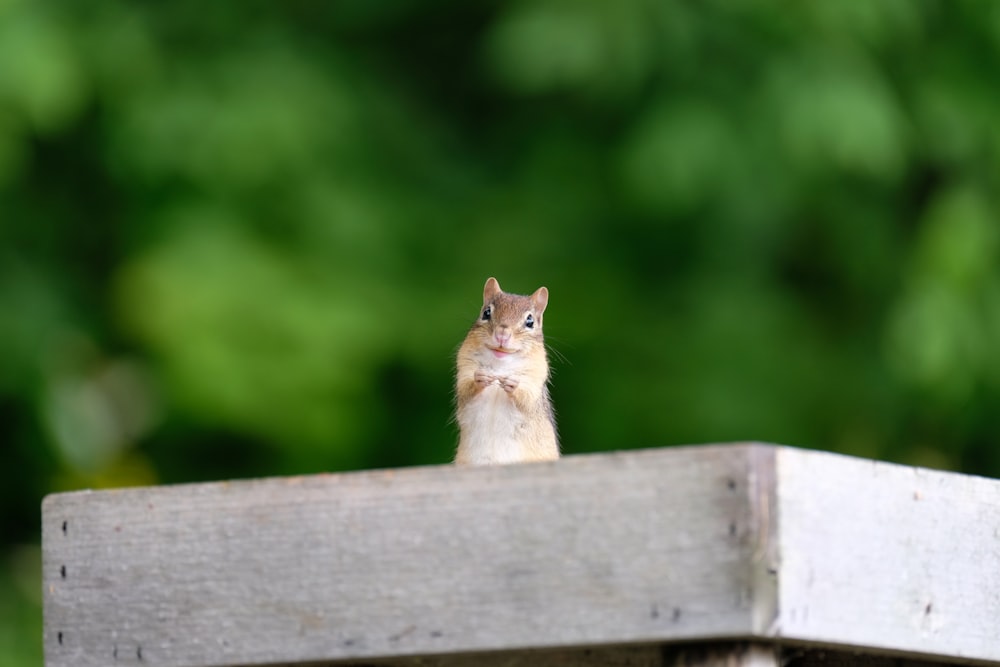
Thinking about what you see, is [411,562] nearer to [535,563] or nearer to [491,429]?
[535,563]

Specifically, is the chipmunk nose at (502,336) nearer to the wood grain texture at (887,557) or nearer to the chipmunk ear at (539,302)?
the chipmunk ear at (539,302)

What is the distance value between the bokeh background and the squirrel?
11.3 feet

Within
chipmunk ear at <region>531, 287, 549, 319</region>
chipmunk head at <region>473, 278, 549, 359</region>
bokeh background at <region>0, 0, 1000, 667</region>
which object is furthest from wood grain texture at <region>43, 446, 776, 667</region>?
bokeh background at <region>0, 0, 1000, 667</region>

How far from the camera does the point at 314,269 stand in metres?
8.23

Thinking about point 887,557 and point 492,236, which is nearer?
point 887,557

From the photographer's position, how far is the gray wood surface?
2.37 metres

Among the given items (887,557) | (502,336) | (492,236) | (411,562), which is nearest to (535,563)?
(411,562)

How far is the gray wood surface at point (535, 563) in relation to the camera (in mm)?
2365

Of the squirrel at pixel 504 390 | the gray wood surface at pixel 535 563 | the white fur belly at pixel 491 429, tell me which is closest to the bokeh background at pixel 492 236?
the squirrel at pixel 504 390

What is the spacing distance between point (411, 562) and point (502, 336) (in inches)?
49.1

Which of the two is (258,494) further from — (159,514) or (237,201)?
(237,201)

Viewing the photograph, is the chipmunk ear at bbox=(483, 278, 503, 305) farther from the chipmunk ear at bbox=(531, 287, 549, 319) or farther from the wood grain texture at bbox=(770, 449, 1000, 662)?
the wood grain texture at bbox=(770, 449, 1000, 662)

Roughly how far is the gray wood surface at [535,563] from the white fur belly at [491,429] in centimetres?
69

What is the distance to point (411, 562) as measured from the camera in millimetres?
2547
